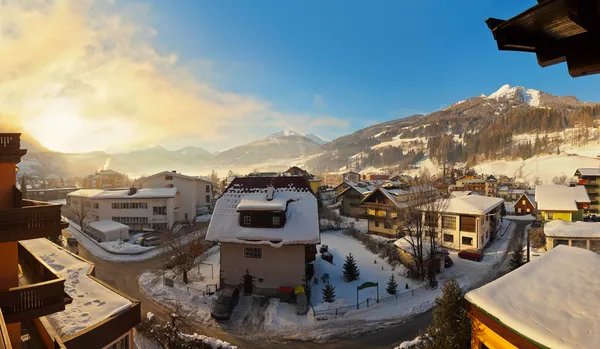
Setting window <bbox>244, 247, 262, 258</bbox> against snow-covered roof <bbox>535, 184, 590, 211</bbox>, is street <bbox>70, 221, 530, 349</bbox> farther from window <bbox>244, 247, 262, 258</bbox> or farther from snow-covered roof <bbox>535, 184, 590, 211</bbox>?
snow-covered roof <bbox>535, 184, 590, 211</bbox>

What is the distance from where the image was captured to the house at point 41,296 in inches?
295

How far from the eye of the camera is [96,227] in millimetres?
39750

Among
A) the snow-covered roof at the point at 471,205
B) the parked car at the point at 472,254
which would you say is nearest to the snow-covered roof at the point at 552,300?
the parked car at the point at 472,254

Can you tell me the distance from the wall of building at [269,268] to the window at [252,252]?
21cm

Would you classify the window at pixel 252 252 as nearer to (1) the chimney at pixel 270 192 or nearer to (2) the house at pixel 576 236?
(1) the chimney at pixel 270 192

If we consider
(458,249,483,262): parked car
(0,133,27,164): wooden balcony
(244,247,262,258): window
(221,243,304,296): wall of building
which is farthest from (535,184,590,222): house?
(0,133,27,164): wooden balcony

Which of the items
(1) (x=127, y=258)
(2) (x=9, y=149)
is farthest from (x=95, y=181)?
(2) (x=9, y=149)

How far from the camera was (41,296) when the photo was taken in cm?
763

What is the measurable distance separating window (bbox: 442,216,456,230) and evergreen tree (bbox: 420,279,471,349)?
25394 millimetres

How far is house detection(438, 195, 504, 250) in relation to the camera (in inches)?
1272

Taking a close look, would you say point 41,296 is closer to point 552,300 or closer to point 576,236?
point 552,300

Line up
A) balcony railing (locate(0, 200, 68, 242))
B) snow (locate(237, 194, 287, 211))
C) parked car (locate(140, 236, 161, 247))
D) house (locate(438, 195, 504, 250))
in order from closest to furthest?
balcony railing (locate(0, 200, 68, 242))
snow (locate(237, 194, 287, 211))
house (locate(438, 195, 504, 250))
parked car (locate(140, 236, 161, 247))

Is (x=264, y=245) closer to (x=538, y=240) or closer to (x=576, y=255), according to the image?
(x=576, y=255)

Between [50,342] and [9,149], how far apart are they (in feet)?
18.4
